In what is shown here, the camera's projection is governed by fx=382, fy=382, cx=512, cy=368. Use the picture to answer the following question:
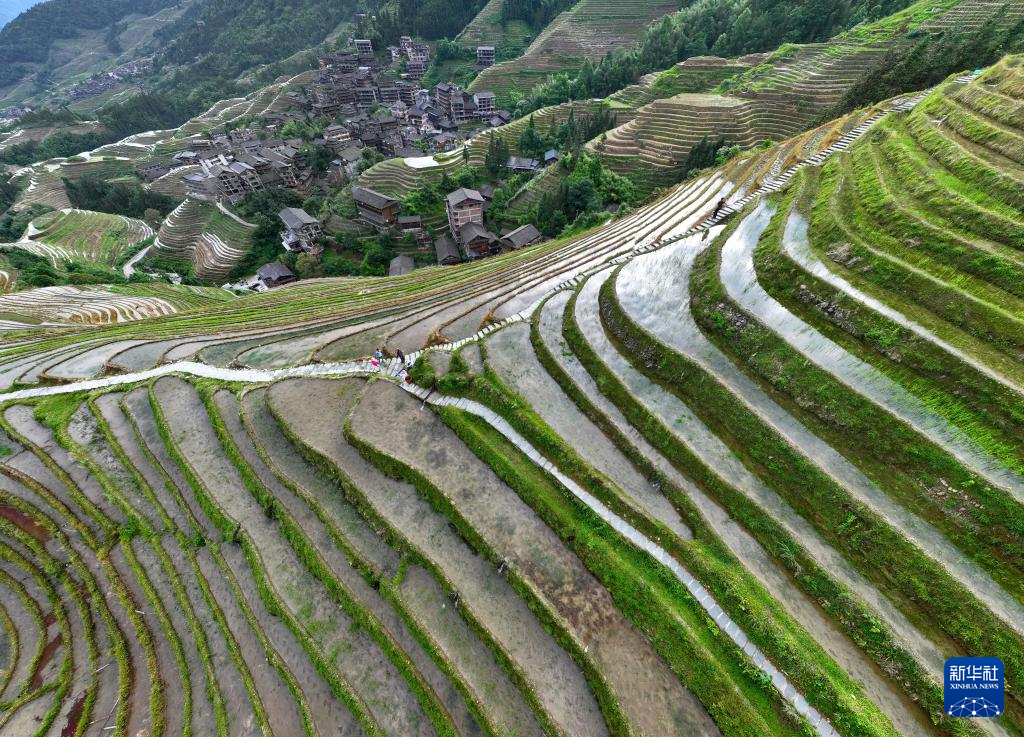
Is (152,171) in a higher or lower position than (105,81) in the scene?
lower

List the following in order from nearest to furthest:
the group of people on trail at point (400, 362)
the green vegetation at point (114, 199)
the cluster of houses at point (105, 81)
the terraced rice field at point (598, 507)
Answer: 1. the terraced rice field at point (598, 507)
2. the group of people on trail at point (400, 362)
3. the green vegetation at point (114, 199)
4. the cluster of houses at point (105, 81)

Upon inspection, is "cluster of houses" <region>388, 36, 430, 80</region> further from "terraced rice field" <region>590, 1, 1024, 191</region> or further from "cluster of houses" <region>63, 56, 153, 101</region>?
"cluster of houses" <region>63, 56, 153, 101</region>

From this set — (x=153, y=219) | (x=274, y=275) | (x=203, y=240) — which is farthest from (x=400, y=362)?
(x=153, y=219)

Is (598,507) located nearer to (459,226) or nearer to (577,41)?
(459,226)

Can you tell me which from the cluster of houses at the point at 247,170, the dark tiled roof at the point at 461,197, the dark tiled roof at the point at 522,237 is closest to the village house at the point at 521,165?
the dark tiled roof at the point at 461,197

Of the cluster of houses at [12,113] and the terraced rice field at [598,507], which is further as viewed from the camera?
the cluster of houses at [12,113]

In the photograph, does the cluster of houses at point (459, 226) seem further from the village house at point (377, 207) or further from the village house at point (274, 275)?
the village house at point (274, 275)

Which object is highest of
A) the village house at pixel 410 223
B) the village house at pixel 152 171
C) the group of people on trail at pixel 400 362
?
the village house at pixel 152 171

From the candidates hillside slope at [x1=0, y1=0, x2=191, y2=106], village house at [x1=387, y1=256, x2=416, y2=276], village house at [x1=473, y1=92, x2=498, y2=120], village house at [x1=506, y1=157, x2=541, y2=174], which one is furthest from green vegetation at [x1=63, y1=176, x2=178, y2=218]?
hillside slope at [x1=0, y1=0, x2=191, y2=106]
